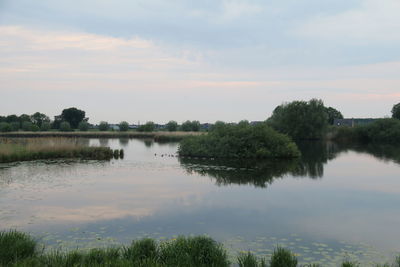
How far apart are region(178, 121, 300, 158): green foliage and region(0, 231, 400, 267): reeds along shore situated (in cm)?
2207

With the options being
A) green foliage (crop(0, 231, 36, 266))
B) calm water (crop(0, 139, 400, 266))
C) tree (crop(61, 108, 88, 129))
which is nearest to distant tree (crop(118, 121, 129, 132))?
tree (crop(61, 108, 88, 129))

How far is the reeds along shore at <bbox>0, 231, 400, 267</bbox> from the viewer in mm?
5707

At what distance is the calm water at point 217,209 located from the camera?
7805 millimetres

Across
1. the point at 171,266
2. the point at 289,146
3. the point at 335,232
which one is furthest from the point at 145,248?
the point at 289,146

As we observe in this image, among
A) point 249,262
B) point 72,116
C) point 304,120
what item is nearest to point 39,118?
point 72,116

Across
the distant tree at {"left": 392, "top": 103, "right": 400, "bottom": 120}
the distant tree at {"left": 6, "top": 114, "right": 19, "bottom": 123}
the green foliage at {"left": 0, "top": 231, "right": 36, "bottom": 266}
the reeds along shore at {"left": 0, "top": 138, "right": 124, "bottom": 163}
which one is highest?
the distant tree at {"left": 392, "top": 103, "right": 400, "bottom": 120}

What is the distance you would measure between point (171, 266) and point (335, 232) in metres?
4.85

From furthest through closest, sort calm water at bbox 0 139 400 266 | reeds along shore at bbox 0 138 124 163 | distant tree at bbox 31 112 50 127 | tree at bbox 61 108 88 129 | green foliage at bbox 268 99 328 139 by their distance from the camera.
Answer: distant tree at bbox 31 112 50 127, tree at bbox 61 108 88 129, green foliage at bbox 268 99 328 139, reeds along shore at bbox 0 138 124 163, calm water at bbox 0 139 400 266

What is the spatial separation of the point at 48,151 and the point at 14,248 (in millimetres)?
20196

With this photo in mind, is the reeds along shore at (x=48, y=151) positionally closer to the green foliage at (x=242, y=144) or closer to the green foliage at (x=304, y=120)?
the green foliage at (x=242, y=144)

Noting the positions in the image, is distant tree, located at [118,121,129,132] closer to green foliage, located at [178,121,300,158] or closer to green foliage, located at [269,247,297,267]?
green foliage, located at [178,121,300,158]

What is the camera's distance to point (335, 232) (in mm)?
8648

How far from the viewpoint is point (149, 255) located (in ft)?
20.8

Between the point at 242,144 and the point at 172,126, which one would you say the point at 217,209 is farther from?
the point at 172,126
